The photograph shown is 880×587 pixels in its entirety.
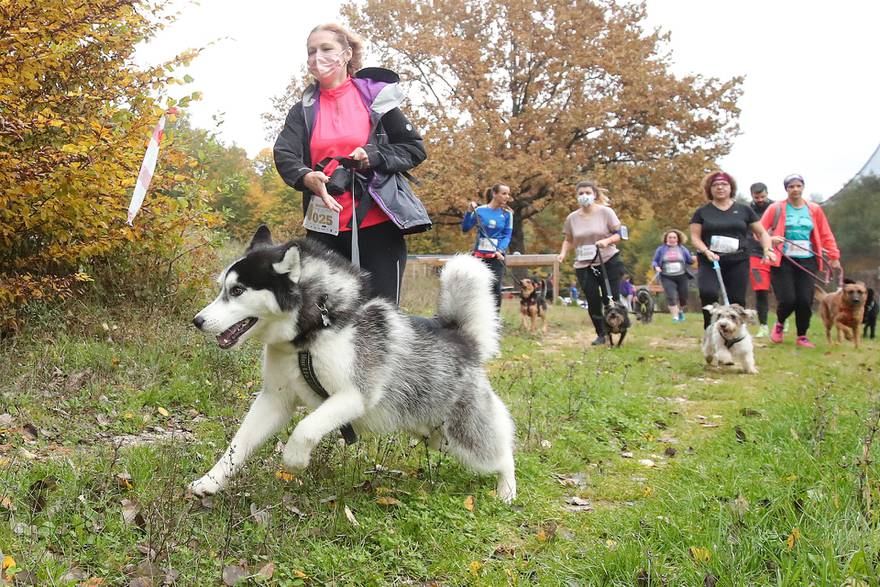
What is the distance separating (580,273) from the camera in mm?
9984

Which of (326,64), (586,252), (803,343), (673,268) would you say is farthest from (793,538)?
(673,268)

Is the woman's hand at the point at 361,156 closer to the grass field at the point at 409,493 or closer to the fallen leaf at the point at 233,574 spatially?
the grass field at the point at 409,493

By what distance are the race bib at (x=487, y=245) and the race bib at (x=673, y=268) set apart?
732 cm

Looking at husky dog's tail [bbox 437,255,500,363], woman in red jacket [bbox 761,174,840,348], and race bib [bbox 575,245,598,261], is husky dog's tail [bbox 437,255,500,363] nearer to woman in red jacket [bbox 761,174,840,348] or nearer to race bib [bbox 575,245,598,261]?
race bib [bbox 575,245,598,261]

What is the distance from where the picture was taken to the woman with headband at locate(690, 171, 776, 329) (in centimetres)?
818

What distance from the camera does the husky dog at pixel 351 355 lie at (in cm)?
292

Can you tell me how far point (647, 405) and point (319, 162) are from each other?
3774 millimetres

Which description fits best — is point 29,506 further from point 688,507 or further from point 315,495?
point 688,507

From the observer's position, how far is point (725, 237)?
8.17 metres

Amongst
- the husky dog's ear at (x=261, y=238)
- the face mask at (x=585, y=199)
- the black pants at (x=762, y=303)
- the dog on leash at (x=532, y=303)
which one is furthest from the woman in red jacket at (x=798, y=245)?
the husky dog's ear at (x=261, y=238)

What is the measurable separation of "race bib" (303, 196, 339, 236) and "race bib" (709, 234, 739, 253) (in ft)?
19.8

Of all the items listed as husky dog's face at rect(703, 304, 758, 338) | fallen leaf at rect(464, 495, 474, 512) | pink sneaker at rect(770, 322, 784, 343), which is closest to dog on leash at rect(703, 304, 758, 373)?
husky dog's face at rect(703, 304, 758, 338)

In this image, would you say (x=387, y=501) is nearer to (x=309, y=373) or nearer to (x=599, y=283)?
(x=309, y=373)

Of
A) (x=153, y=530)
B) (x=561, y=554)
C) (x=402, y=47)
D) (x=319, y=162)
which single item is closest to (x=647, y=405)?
(x=561, y=554)
